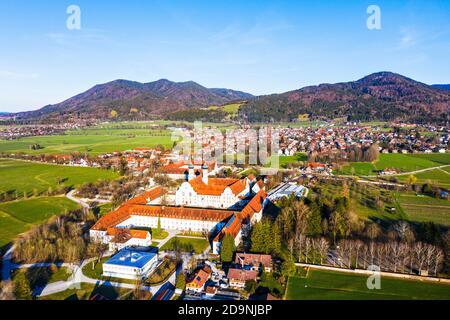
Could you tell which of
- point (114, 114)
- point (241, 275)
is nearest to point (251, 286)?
point (241, 275)

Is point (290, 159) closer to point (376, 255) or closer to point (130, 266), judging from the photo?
point (376, 255)

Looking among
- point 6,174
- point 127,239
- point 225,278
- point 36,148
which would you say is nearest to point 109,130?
point 36,148

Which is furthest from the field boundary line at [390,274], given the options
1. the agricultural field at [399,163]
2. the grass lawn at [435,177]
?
the agricultural field at [399,163]

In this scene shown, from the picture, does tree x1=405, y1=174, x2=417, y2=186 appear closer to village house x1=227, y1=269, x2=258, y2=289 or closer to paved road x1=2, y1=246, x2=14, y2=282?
village house x1=227, y1=269, x2=258, y2=289

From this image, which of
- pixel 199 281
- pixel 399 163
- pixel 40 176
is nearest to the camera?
pixel 199 281

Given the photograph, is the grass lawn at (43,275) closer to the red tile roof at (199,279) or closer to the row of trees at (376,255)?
the red tile roof at (199,279)

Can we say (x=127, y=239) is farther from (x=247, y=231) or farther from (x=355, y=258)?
(x=355, y=258)

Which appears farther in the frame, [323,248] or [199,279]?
[323,248]
